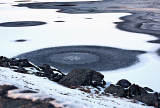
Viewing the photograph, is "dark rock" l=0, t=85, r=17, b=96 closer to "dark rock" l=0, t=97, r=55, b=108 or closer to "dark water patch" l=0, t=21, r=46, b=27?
"dark rock" l=0, t=97, r=55, b=108

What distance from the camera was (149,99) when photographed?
246 inches

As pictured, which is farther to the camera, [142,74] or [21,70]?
[142,74]

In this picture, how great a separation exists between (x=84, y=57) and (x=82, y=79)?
3039 mm

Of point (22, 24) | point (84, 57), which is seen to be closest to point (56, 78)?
point (84, 57)

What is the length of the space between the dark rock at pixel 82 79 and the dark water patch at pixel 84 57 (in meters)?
1.37

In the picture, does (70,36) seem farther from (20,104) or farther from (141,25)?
(20,104)

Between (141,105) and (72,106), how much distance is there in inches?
90.9

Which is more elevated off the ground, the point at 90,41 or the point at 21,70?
the point at 21,70

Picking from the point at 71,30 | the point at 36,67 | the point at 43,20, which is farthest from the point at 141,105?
the point at 43,20

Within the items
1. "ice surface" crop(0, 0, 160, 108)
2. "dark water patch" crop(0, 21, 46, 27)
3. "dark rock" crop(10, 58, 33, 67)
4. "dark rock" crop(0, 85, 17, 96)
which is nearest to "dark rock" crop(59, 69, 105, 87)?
"ice surface" crop(0, 0, 160, 108)

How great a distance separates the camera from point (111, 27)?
55.3 ft

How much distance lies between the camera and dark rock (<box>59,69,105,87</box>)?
23.4 feet

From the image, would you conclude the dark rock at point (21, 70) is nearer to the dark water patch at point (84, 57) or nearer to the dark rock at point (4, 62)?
the dark rock at point (4, 62)

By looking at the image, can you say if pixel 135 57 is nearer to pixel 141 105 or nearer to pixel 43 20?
pixel 141 105
